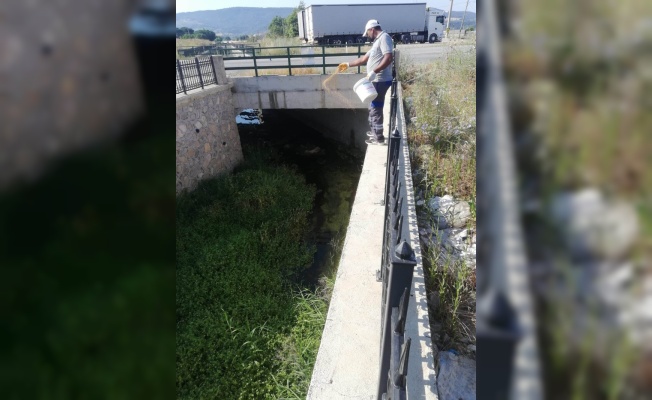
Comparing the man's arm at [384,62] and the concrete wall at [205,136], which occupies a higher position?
the man's arm at [384,62]

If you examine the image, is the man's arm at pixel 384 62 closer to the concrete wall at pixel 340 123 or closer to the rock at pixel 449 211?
the rock at pixel 449 211

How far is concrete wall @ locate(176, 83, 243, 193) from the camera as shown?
9102mm

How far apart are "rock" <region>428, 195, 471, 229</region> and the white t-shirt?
260 cm

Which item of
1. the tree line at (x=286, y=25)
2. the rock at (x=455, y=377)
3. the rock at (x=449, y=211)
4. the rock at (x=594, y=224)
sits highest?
the tree line at (x=286, y=25)

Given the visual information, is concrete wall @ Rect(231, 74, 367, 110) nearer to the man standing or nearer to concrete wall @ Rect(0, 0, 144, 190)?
the man standing

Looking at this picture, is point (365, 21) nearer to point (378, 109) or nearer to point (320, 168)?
point (320, 168)

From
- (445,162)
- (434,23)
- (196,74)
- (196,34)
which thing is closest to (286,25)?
(434,23)

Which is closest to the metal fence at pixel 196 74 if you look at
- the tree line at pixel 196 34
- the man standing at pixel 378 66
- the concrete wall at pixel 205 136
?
the concrete wall at pixel 205 136

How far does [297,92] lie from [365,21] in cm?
2291

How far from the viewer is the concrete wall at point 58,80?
49cm

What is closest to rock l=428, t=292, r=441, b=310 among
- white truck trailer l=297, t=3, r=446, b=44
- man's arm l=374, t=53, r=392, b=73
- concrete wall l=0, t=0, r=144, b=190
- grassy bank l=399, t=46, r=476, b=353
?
grassy bank l=399, t=46, r=476, b=353

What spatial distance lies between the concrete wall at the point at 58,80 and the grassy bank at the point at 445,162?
9.57 feet

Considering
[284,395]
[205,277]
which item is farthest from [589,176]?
[205,277]

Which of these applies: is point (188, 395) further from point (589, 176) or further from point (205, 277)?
Answer: point (589, 176)
